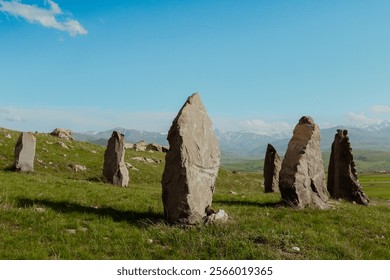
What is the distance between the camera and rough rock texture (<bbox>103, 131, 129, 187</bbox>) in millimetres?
32094

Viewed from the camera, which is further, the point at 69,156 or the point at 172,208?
the point at 69,156

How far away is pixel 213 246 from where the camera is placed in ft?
39.4

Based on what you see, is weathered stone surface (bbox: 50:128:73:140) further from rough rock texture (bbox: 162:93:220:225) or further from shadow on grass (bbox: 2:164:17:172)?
rough rock texture (bbox: 162:93:220:225)

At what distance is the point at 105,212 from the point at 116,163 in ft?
53.1

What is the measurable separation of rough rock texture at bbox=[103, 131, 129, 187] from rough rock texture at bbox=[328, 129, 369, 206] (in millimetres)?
16702

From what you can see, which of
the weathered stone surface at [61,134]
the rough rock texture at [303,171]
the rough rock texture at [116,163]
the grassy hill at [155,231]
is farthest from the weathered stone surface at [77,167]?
the rough rock texture at [303,171]

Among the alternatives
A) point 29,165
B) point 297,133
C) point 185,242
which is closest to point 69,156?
point 29,165

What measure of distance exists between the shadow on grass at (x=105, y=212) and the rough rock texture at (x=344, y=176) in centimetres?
1731

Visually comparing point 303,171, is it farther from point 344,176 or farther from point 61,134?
point 61,134

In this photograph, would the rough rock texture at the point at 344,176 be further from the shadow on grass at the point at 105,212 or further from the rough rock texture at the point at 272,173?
the shadow on grass at the point at 105,212

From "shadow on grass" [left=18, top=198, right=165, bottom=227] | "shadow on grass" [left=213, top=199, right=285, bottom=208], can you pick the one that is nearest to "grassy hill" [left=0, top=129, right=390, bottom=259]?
"shadow on grass" [left=18, top=198, right=165, bottom=227]
